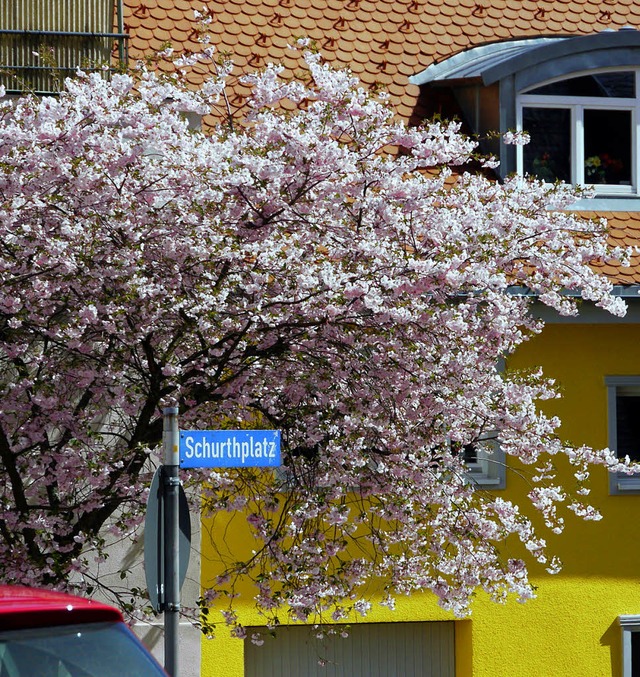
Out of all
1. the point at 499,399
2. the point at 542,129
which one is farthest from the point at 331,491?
the point at 542,129

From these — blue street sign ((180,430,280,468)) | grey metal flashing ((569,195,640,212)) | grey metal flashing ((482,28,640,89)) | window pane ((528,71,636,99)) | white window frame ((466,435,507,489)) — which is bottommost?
white window frame ((466,435,507,489))

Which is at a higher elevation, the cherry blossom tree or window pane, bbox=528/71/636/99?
window pane, bbox=528/71/636/99

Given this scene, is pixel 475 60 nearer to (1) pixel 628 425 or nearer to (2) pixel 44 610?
(1) pixel 628 425

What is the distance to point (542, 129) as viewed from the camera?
15.4 m

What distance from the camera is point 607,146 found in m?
15.6

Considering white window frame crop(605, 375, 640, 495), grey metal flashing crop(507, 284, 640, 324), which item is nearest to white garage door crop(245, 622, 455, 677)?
white window frame crop(605, 375, 640, 495)

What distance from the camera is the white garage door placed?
1398cm

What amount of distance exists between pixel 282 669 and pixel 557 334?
14.0 ft

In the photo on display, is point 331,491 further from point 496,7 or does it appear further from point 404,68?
point 496,7

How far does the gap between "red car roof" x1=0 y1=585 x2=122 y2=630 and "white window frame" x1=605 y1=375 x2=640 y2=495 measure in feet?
31.8

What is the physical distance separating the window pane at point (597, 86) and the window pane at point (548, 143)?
0.66ft

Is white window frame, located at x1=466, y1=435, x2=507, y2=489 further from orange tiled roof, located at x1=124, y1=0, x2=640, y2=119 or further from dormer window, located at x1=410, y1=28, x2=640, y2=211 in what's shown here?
orange tiled roof, located at x1=124, y1=0, x2=640, y2=119

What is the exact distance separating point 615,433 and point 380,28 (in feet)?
16.5

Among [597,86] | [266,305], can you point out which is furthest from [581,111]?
[266,305]
